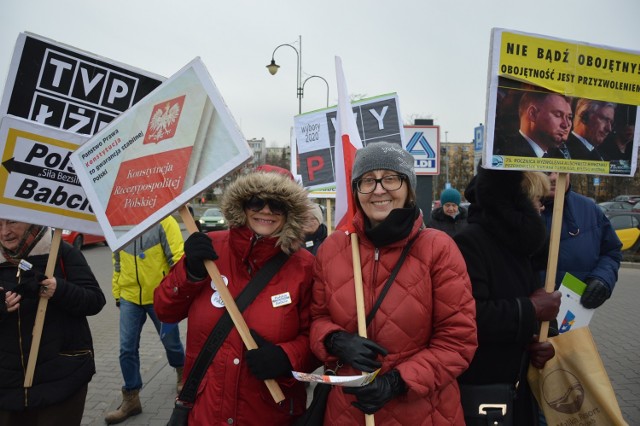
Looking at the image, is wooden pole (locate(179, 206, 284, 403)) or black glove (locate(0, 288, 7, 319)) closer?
wooden pole (locate(179, 206, 284, 403))

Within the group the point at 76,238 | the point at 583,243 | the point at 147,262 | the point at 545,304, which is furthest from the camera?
the point at 76,238

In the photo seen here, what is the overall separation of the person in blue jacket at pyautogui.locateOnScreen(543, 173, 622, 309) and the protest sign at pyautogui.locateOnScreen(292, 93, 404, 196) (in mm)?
2240

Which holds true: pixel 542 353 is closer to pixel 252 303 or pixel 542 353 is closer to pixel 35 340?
pixel 252 303

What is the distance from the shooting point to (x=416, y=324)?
1976 mm

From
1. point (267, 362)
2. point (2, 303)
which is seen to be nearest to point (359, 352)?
point (267, 362)

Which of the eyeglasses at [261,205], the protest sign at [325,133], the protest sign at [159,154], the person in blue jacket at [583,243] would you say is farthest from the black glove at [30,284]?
the protest sign at [325,133]

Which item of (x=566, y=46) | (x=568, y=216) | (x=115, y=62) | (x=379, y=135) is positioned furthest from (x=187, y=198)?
(x=379, y=135)

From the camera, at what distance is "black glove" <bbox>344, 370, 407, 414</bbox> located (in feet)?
6.05

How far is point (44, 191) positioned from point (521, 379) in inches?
114

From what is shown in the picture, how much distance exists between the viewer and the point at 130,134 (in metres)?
2.44

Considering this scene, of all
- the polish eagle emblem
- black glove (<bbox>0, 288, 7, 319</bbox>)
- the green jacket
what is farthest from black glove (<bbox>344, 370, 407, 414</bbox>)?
the green jacket

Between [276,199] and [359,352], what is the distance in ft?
2.87

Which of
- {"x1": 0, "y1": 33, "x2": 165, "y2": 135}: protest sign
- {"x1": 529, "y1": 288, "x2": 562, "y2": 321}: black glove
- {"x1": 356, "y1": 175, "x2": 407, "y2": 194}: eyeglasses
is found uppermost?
{"x1": 0, "y1": 33, "x2": 165, "y2": 135}: protest sign

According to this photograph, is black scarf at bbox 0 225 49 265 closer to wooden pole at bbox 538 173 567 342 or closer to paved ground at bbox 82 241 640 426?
paved ground at bbox 82 241 640 426
